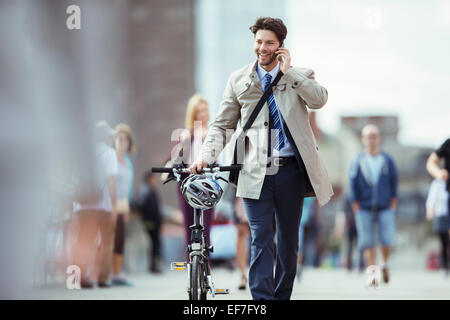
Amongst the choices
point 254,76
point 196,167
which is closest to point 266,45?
point 254,76

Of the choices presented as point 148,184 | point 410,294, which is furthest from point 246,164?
point 148,184

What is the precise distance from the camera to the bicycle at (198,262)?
553 centimetres

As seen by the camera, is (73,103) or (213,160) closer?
(213,160)

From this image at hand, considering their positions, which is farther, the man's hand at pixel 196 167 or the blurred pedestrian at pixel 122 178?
the blurred pedestrian at pixel 122 178

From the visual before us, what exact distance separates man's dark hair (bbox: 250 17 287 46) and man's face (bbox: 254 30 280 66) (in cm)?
3

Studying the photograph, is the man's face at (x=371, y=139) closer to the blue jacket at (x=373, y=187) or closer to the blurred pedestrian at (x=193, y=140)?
the blue jacket at (x=373, y=187)

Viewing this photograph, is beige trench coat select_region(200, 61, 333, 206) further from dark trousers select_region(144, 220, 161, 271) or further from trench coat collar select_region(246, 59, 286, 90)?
dark trousers select_region(144, 220, 161, 271)

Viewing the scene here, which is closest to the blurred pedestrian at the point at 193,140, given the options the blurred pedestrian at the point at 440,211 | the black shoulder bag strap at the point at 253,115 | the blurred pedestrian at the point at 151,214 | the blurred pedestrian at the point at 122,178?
the blurred pedestrian at the point at 122,178

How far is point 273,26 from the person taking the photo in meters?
5.78

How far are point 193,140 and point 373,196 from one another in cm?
316

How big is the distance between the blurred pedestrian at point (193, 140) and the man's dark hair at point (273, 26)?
242cm

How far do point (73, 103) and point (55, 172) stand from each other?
3.64ft
